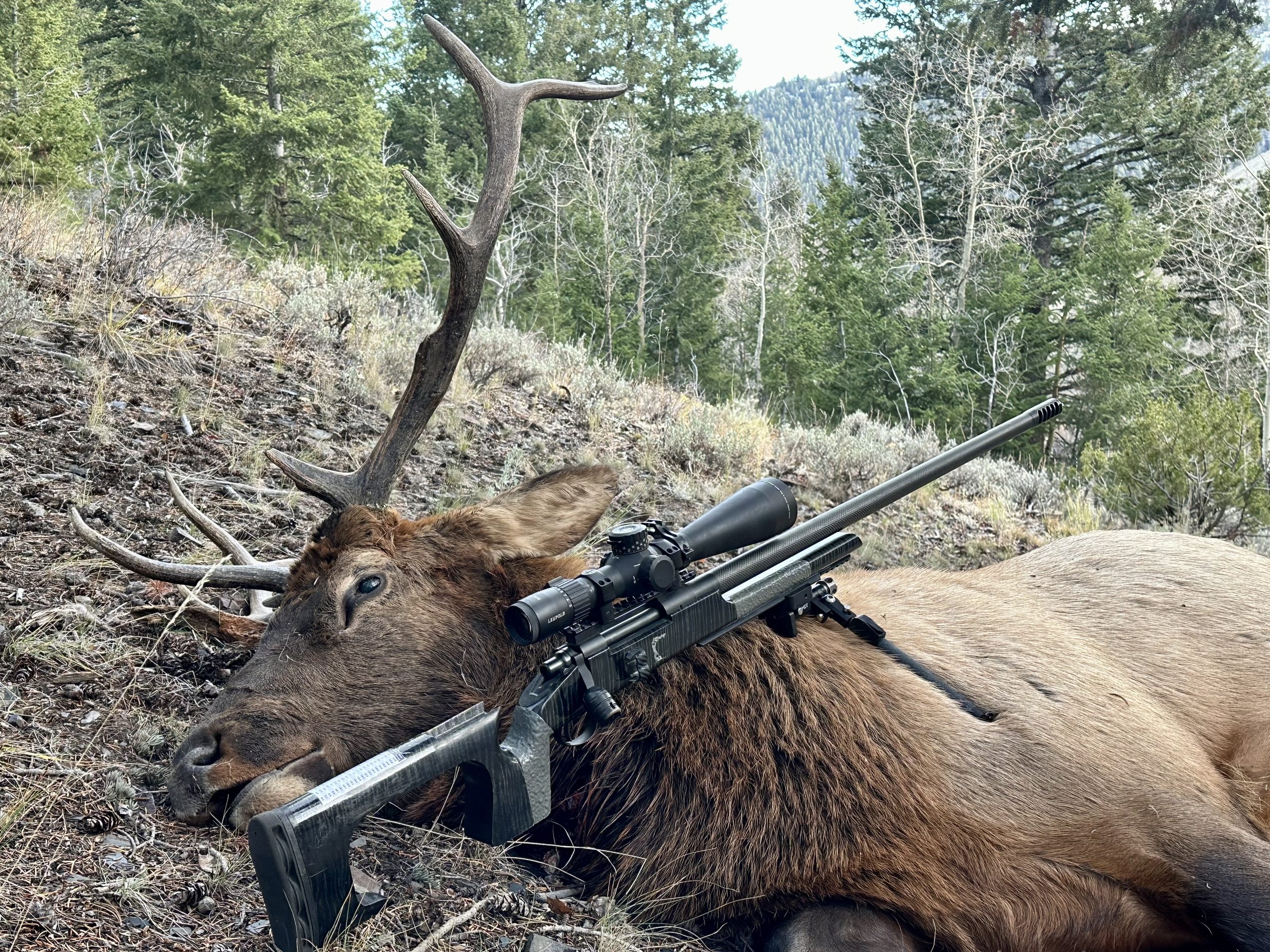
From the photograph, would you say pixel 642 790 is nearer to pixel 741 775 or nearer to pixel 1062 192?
pixel 741 775

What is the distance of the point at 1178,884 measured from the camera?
2902mm

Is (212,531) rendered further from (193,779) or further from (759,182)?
(759,182)

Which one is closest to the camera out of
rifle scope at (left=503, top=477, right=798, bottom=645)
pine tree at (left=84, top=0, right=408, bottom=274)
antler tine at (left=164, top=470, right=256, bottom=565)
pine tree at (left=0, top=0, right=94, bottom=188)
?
rifle scope at (left=503, top=477, right=798, bottom=645)

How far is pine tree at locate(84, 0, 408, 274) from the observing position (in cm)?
2020

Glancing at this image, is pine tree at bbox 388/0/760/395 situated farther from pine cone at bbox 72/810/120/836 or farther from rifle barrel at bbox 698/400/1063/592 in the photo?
pine cone at bbox 72/810/120/836

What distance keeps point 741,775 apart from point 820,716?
283 mm

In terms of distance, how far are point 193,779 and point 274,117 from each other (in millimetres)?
19059

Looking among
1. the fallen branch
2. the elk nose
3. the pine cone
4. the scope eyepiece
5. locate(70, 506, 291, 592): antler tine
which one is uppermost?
the scope eyepiece

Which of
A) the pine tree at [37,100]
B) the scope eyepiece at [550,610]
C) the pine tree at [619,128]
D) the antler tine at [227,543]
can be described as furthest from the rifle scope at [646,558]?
the pine tree at [619,128]

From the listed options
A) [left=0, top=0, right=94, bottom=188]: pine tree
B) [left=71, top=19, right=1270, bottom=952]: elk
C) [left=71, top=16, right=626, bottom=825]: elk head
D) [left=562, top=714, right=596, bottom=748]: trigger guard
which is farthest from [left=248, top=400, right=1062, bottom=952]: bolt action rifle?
[left=0, top=0, right=94, bottom=188]: pine tree

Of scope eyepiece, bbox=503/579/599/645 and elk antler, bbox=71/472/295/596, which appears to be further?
elk antler, bbox=71/472/295/596

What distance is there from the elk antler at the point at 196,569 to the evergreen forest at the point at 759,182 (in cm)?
795

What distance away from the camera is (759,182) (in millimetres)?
41938

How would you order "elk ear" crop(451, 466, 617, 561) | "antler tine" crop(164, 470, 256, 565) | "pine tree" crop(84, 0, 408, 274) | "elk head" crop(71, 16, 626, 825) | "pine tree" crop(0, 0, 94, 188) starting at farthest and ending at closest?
"pine tree" crop(84, 0, 408, 274), "pine tree" crop(0, 0, 94, 188), "antler tine" crop(164, 470, 256, 565), "elk ear" crop(451, 466, 617, 561), "elk head" crop(71, 16, 626, 825)
